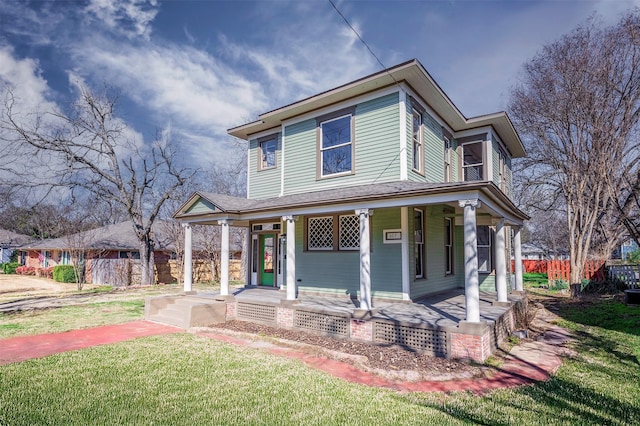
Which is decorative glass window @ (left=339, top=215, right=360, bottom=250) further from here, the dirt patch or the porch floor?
the dirt patch

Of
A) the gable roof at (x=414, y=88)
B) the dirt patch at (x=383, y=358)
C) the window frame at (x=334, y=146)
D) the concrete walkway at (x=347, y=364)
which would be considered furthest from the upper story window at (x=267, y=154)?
the dirt patch at (x=383, y=358)

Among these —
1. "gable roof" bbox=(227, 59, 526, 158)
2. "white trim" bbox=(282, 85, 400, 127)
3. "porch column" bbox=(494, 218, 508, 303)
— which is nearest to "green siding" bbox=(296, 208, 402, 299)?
"porch column" bbox=(494, 218, 508, 303)

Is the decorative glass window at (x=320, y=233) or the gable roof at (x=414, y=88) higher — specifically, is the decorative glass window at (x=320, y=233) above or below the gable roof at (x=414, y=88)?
below

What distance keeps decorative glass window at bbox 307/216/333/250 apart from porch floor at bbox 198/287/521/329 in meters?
1.49

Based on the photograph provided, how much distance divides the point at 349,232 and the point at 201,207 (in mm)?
4618

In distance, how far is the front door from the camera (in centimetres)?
1243

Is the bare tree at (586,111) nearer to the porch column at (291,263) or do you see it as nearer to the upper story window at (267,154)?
the upper story window at (267,154)

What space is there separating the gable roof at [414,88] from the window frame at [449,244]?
3.29 metres

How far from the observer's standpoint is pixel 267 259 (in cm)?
1270

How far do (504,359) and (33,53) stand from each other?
21.8 meters

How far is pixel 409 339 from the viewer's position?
6777 mm

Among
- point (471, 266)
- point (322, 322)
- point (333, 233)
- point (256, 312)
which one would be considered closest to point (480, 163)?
point (333, 233)

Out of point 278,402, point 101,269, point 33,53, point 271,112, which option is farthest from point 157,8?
point 101,269

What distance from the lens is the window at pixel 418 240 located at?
31.9 feet
